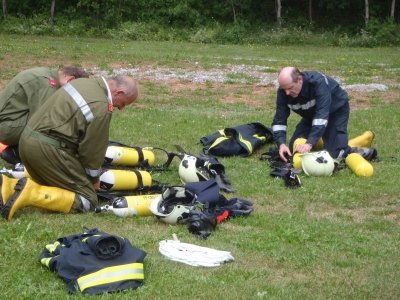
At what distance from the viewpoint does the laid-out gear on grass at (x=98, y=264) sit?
444cm

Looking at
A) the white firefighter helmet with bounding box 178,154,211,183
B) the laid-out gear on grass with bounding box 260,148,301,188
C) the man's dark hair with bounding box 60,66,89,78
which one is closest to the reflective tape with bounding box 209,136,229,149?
the laid-out gear on grass with bounding box 260,148,301,188

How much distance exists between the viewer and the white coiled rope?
5.06 m

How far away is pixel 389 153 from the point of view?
32.4 ft

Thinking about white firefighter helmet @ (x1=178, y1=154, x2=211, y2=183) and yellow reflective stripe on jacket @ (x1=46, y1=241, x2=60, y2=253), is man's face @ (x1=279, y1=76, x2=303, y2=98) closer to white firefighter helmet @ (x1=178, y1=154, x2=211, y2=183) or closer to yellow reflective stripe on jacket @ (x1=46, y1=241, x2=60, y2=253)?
white firefighter helmet @ (x1=178, y1=154, x2=211, y2=183)

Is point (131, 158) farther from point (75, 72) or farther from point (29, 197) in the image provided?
point (29, 197)

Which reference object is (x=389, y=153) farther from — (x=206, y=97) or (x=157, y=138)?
(x=206, y=97)

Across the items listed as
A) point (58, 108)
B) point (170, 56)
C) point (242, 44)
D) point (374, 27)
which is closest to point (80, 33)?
point (242, 44)

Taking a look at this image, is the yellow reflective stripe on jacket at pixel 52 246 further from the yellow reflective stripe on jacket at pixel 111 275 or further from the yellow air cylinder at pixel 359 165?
the yellow air cylinder at pixel 359 165

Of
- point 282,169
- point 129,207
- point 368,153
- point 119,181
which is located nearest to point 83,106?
point 129,207

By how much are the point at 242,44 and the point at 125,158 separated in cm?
2666

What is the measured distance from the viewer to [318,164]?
27.1 ft

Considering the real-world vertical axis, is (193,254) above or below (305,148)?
above

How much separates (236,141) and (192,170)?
6.69 feet

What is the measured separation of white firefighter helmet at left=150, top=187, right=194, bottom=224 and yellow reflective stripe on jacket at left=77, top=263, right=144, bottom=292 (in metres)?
1.45
